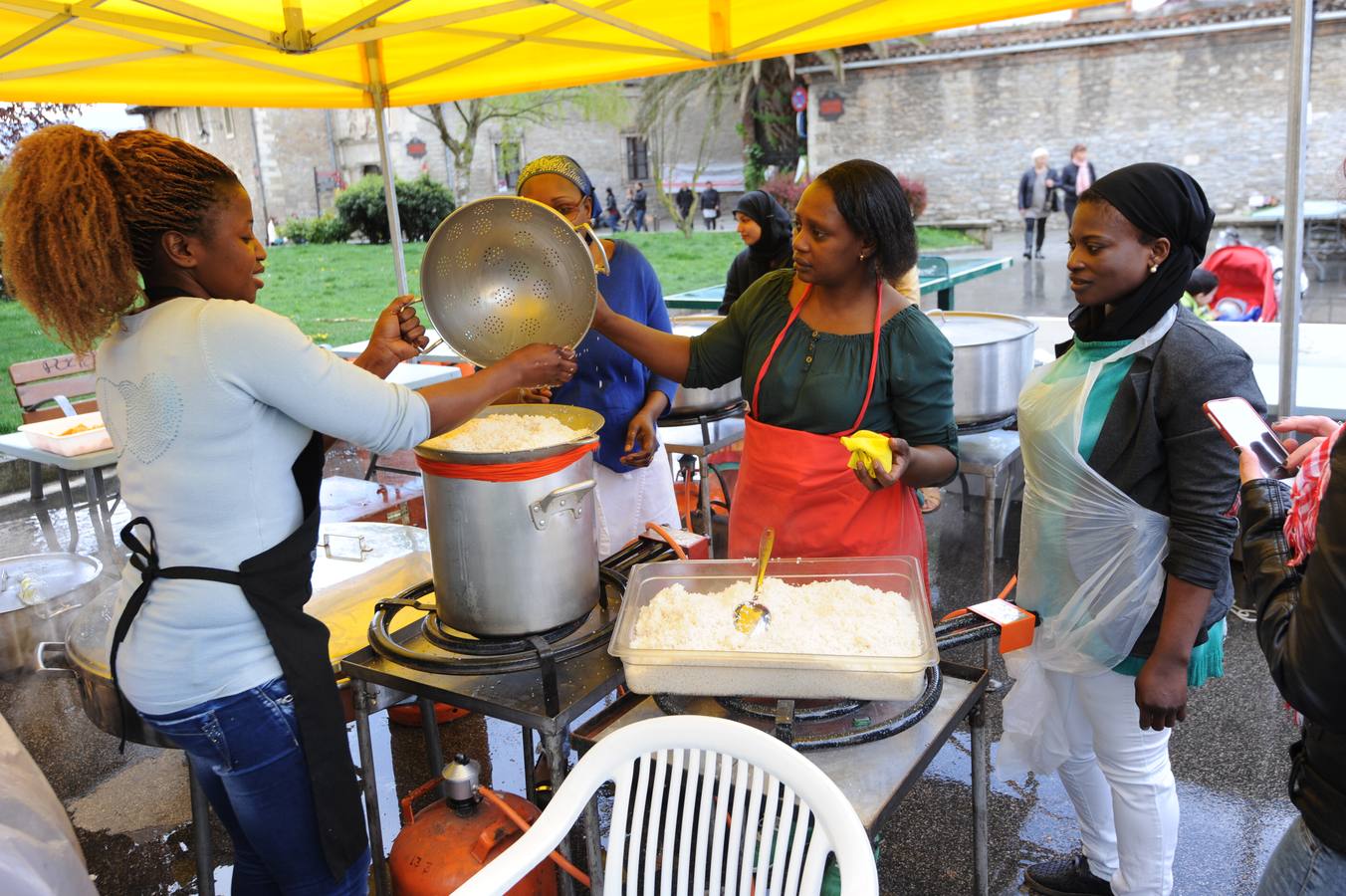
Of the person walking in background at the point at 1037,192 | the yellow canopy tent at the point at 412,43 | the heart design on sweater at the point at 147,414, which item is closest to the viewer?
the heart design on sweater at the point at 147,414

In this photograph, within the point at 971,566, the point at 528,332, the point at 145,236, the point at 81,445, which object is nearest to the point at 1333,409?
the point at 971,566

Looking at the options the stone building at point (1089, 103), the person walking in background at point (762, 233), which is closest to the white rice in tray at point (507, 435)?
A: the person walking in background at point (762, 233)

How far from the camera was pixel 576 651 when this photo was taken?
5.19 feet

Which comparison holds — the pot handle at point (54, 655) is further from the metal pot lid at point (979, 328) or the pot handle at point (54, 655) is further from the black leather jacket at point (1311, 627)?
the metal pot lid at point (979, 328)

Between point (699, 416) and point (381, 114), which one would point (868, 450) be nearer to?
point (699, 416)

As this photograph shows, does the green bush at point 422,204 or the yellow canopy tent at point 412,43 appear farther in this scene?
the green bush at point 422,204

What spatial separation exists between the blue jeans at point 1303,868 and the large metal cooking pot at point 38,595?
3.53 meters

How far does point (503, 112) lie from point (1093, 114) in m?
11.6

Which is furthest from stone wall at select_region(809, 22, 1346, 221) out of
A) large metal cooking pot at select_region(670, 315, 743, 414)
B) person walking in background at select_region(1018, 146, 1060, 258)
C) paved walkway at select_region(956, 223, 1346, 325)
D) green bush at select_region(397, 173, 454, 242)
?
large metal cooking pot at select_region(670, 315, 743, 414)

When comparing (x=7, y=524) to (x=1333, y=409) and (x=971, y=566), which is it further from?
(x=1333, y=409)

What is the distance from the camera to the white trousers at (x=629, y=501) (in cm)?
273

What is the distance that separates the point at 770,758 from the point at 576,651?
42cm

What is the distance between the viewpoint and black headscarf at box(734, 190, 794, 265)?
458 cm

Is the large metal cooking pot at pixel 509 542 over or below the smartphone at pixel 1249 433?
below
